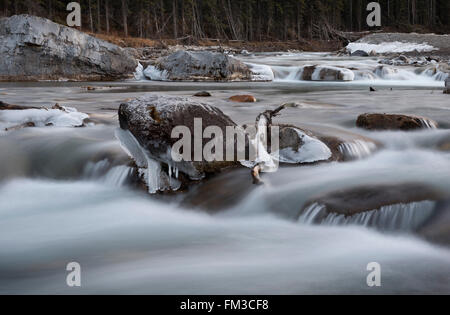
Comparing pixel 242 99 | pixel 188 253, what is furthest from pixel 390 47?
pixel 188 253

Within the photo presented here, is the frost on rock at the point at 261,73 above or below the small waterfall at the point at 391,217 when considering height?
above

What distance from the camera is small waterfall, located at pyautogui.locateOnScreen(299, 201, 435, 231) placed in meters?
3.01

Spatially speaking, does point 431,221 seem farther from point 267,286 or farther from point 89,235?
point 89,235

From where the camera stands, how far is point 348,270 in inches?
104

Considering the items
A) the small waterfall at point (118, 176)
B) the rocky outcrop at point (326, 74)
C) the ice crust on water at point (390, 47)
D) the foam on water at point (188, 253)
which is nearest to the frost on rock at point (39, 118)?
the small waterfall at point (118, 176)

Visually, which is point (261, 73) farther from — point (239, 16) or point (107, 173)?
point (239, 16)

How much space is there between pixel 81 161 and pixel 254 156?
5.86ft

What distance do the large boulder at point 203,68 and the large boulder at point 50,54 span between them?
1726 mm

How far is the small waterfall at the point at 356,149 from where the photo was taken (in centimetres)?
445

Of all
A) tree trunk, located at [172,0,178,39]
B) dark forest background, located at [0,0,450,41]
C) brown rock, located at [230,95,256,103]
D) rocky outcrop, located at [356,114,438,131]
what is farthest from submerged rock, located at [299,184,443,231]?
tree trunk, located at [172,0,178,39]

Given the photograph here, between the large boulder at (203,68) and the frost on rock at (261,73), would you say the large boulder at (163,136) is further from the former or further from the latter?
the frost on rock at (261,73)

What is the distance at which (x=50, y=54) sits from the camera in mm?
14680

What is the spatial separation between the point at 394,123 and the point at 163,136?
9.36 feet

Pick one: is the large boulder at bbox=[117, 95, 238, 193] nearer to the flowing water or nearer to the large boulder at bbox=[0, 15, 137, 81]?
the flowing water
